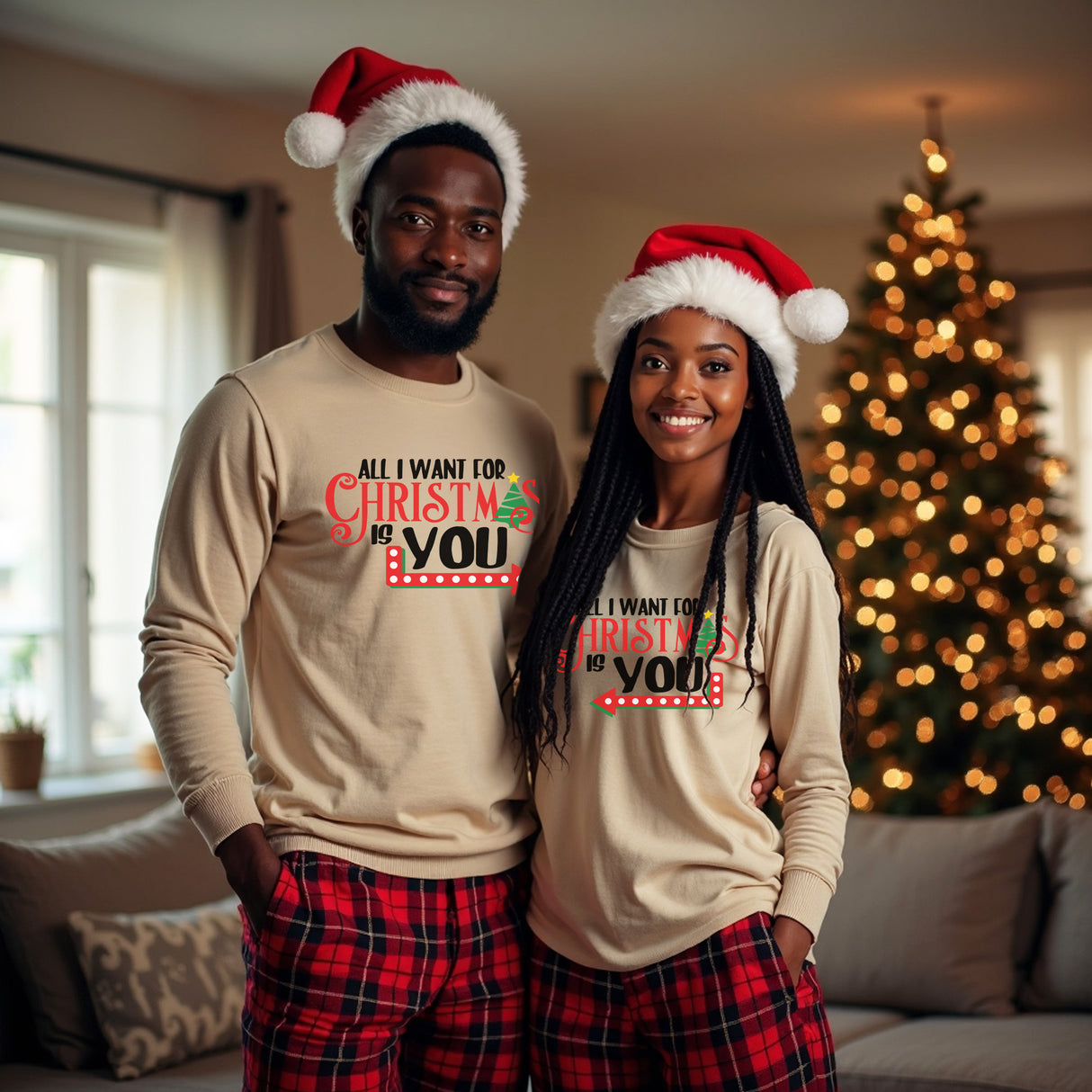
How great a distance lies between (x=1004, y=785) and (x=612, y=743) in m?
2.75

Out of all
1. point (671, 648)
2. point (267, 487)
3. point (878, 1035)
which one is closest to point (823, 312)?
point (671, 648)

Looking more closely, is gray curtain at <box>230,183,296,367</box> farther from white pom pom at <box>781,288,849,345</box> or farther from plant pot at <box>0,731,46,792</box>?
white pom pom at <box>781,288,849,345</box>

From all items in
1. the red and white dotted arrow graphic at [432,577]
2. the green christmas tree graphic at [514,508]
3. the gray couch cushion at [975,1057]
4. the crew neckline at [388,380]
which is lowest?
the gray couch cushion at [975,1057]

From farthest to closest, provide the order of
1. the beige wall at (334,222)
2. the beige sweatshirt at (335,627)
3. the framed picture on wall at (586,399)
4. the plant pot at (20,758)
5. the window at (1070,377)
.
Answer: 1. the window at (1070,377)
2. the framed picture on wall at (586,399)
3. the beige wall at (334,222)
4. the plant pot at (20,758)
5. the beige sweatshirt at (335,627)

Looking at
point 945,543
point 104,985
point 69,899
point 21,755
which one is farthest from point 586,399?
point 104,985

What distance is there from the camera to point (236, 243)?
436 centimetres

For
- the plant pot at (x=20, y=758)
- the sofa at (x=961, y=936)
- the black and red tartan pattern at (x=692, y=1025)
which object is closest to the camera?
the black and red tartan pattern at (x=692, y=1025)

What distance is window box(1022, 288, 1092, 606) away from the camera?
21.6 feet

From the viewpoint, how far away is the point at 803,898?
1.57 meters

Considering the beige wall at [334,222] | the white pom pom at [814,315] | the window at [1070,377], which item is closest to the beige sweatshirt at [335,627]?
the white pom pom at [814,315]

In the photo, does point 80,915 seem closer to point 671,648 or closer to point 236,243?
point 671,648

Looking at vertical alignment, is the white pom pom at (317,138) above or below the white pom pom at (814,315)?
above

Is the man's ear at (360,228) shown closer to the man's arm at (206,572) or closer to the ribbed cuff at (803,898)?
the man's arm at (206,572)

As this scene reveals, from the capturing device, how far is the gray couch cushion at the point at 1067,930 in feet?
9.32
